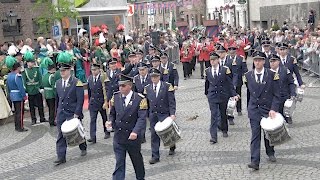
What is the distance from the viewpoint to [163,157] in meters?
10.7

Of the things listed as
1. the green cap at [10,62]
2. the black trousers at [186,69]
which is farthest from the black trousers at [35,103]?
the black trousers at [186,69]

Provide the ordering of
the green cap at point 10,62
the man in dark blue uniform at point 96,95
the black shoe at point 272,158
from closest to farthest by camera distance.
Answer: the black shoe at point 272,158
the man in dark blue uniform at point 96,95
the green cap at point 10,62

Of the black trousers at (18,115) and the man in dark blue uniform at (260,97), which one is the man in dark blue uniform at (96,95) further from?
the man in dark blue uniform at (260,97)

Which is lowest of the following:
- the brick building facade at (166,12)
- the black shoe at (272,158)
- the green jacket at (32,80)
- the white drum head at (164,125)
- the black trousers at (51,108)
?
the black shoe at (272,158)

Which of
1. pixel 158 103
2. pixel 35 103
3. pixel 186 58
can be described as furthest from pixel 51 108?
pixel 186 58

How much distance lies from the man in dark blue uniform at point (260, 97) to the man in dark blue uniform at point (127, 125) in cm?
221

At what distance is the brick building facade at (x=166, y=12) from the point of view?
219 feet

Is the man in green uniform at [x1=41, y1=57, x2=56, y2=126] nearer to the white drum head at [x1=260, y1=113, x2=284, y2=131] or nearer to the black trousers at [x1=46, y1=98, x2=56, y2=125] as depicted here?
the black trousers at [x1=46, y1=98, x2=56, y2=125]

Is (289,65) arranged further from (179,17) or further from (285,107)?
(179,17)

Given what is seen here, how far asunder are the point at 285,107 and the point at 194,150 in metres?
2.38

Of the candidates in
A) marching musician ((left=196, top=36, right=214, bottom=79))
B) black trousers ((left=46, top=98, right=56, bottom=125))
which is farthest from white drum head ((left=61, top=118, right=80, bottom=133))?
marching musician ((left=196, top=36, right=214, bottom=79))

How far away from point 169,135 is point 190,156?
134cm

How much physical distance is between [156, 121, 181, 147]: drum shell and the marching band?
0.8 inches

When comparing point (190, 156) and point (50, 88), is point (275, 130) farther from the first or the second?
point (50, 88)
